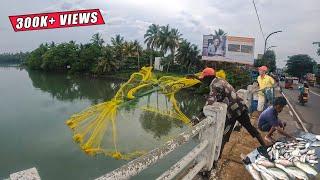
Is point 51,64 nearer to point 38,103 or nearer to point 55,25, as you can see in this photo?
point 38,103

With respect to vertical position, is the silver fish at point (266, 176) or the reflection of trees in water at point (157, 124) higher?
the silver fish at point (266, 176)

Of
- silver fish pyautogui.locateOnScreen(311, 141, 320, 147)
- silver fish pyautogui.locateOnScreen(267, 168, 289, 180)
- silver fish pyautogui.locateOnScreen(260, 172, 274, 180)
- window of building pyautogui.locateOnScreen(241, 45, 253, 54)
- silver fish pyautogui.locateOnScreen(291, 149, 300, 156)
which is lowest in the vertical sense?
silver fish pyautogui.locateOnScreen(260, 172, 274, 180)

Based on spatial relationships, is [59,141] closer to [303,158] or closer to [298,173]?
[303,158]

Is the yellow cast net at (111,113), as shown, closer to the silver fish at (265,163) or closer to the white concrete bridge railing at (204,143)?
the white concrete bridge railing at (204,143)

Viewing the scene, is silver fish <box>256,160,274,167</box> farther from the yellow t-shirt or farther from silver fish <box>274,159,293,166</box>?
the yellow t-shirt

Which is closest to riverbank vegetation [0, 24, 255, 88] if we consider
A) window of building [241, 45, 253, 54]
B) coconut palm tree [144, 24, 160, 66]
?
coconut palm tree [144, 24, 160, 66]

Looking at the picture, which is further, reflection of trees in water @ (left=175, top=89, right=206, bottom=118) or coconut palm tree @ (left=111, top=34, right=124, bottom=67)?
coconut palm tree @ (left=111, top=34, right=124, bottom=67)

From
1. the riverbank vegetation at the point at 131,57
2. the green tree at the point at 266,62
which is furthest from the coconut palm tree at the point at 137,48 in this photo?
the green tree at the point at 266,62
